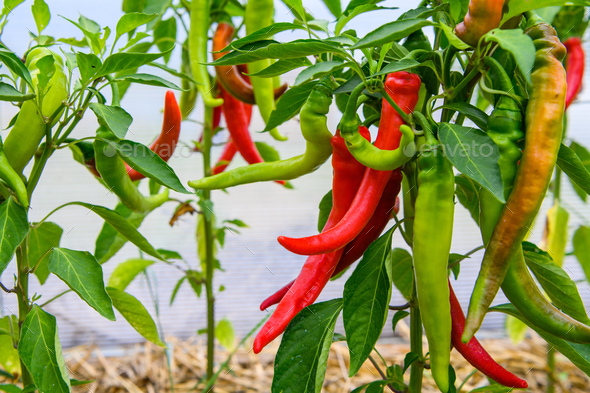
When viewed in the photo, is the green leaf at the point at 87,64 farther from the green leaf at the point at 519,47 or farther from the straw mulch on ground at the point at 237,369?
the straw mulch on ground at the point at 237,369

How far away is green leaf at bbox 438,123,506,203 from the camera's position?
48 centimetres

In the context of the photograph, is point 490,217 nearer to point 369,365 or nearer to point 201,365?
point 369,365

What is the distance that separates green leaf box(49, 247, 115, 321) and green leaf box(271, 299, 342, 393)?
0.73 feet

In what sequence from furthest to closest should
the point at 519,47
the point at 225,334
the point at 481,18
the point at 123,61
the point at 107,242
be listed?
the point at 225,334
the point at 107,242
the point at 123,61
the point at 481,18
the point at 519,47

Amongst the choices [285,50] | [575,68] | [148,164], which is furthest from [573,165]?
[148,164]

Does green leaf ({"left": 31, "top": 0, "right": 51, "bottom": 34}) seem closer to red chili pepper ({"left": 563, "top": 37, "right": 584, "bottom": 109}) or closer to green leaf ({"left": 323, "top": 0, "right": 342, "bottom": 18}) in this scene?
green leaf ({"left": 323, "top": 0, "right": 342, "bottom": 18})

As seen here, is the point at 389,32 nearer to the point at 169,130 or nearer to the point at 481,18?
the point at 481,18

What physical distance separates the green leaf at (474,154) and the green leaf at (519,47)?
0.09 m

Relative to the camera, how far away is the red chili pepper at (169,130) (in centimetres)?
86

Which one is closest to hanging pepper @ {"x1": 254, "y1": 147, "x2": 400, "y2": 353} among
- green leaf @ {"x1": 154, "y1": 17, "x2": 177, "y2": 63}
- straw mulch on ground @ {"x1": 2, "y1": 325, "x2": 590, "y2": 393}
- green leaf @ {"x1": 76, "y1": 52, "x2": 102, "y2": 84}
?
green leaf @ {"x1": 76, "y1": 52, "x2": 102, "y2": 84}

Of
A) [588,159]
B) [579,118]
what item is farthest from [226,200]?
[579,118]

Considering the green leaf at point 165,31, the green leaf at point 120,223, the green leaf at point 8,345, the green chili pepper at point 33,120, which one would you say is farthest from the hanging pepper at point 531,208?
the green leaf at point 165,31

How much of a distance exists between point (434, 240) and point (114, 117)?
15.8 inches

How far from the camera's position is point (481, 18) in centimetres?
55
